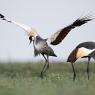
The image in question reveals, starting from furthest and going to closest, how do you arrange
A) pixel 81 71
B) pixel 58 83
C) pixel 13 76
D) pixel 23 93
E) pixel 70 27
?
1. pixel 81 71
2. pixel 13 76
3. pixel 70 27
4. pixel 58 83
5. pixel 23 93

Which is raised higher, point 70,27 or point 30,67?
point 70,27

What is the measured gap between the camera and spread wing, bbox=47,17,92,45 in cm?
1584

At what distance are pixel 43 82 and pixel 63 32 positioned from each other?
159cm

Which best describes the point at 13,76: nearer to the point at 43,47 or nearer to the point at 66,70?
the point at 43,47

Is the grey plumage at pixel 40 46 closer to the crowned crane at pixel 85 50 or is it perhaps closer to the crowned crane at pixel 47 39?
the crowned crane at pixel 47 39

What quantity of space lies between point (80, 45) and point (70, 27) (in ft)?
1.49

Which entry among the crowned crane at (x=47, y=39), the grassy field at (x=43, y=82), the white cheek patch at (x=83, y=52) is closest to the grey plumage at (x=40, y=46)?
the crowned crane at (x=47, y=39)

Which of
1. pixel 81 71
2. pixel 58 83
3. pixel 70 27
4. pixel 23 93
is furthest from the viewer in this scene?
pixel 81 71

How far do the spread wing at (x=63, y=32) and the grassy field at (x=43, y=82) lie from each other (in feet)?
2.64

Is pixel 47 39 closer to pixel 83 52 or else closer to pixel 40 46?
pixel 40 46

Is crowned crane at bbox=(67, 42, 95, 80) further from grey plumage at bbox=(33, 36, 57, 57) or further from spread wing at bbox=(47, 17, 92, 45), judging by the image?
grey plumage at bbox=(33, 36, 57, 57)

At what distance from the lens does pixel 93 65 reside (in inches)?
822

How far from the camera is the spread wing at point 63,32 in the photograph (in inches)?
623

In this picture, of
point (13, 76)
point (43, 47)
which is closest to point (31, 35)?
point (43, 47)
